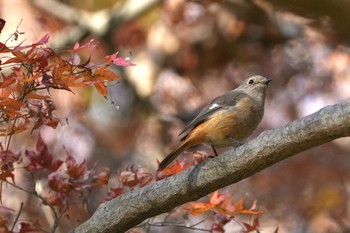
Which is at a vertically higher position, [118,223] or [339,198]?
[118,223]

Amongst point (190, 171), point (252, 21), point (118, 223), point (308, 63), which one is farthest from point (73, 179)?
point (308, 63)

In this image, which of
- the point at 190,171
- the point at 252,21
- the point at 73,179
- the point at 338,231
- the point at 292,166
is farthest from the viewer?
the point at 252,21

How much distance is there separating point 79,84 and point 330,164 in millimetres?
5431

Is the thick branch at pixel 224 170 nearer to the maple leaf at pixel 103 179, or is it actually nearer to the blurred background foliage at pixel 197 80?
the maple leaf at pixel 103 179

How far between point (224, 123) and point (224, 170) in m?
1.50

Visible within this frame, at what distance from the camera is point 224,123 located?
16.0ft

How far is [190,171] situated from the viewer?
3.57 metres

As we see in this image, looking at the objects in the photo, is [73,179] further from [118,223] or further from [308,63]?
[308,63]

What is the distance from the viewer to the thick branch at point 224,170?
3004 millimetres

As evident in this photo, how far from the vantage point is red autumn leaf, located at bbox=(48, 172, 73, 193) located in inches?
156

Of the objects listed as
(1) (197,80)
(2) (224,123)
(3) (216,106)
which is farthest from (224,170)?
(1) (197,80)

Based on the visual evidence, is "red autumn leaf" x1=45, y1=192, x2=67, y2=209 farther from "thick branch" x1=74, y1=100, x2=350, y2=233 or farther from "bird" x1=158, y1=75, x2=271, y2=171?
"bird" x1=158, y1=75, x2=271, y2=171

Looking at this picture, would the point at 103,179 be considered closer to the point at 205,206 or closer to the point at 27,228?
the point at 27,228

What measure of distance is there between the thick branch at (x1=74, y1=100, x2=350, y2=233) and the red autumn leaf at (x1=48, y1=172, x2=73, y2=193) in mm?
300
